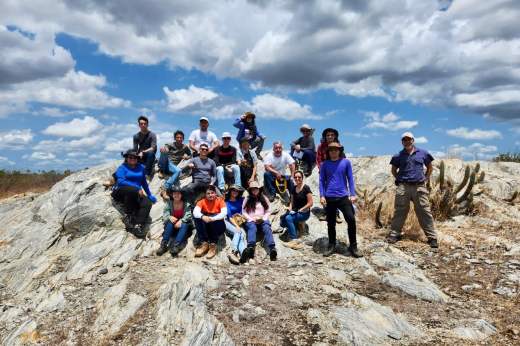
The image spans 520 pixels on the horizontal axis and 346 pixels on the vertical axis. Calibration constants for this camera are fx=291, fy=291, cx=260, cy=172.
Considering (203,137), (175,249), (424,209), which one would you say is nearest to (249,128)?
(203,137)

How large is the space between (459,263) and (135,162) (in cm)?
869

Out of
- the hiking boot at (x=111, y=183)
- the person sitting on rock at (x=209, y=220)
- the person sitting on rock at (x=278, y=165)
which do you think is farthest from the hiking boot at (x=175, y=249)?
the hiking boot at (x=111, y=183)

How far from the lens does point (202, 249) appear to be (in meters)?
7.29

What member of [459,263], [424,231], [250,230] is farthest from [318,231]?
[459,263]

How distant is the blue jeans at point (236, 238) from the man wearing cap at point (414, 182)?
13.7ft

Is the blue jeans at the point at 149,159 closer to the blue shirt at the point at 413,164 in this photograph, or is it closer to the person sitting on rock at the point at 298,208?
the person sitting on rock at the point at 298,208

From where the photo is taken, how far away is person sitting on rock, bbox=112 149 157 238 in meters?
8.16

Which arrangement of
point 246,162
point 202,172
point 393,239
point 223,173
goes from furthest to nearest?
point 246,162
point 223,173
point 202,172
point 393,239

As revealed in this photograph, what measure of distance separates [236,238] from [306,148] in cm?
537

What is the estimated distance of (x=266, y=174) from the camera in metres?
9.62

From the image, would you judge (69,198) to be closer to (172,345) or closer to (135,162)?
(135,162)

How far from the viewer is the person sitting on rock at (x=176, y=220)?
7.51m

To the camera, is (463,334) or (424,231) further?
(424,231)

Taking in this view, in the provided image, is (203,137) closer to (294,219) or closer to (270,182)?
(270,182)
